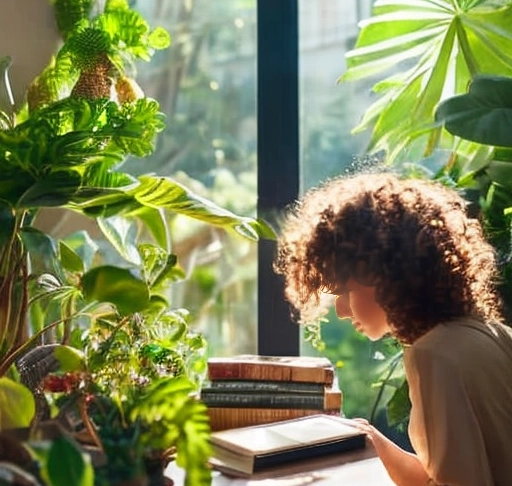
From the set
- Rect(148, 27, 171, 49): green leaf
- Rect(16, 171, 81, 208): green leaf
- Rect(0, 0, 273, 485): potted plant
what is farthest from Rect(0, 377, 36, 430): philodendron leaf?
Rect(148, 27, 171, 49): green leaf

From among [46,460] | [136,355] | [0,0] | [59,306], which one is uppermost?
[0,0]

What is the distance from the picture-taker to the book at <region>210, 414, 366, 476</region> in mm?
1536

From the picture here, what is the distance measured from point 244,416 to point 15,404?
0.45 m

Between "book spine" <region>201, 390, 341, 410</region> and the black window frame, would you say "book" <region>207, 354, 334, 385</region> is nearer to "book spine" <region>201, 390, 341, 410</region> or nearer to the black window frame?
"book spine" <region>201, 390, 341, 410</region>

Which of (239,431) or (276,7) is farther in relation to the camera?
(276,7)

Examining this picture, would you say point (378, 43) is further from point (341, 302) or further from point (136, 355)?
point (136, 355)

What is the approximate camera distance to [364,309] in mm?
1490

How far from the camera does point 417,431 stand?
1.44m

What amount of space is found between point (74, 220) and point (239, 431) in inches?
28.6

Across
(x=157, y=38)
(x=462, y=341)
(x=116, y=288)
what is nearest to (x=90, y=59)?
(x=157, y=38)

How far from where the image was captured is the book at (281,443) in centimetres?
154

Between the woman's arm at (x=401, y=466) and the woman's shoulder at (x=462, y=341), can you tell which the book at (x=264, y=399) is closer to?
the woman's arm at (x=401, y=466)

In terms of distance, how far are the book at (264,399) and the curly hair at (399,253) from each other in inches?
10.0

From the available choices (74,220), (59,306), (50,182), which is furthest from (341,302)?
(74,220)
